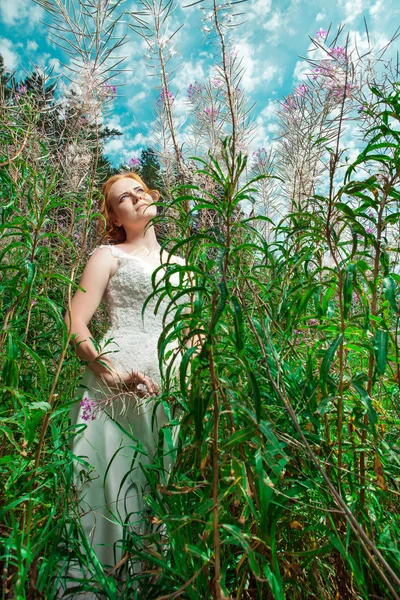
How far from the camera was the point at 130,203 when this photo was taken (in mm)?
1989

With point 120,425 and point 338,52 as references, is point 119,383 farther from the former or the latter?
point 338,52

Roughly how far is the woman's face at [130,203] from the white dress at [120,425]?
201 mm

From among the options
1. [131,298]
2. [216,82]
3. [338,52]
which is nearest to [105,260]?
[131,298]

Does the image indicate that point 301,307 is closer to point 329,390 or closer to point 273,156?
point 329,390

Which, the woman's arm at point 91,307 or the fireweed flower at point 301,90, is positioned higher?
the fireweed flower at point 301,90

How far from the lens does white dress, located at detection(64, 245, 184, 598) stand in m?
1.42

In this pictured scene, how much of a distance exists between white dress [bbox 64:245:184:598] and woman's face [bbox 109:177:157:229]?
0.66 feet

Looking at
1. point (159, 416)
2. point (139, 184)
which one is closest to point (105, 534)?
point (159, 416)

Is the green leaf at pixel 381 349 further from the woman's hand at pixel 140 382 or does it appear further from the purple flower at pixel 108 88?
the purple flower at pixel 108 88

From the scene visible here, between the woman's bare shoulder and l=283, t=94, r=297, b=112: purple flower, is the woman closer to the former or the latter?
the woman's bare shoulder

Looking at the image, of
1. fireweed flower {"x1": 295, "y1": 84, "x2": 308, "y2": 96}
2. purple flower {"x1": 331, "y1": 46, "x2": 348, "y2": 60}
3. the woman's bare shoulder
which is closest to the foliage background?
purple flower {"x1": 331, "y1": 46, "x2": 348, "y2": 60}

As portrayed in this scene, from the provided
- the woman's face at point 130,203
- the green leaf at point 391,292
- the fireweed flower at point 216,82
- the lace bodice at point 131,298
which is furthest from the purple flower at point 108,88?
the green leaf at point 391,292

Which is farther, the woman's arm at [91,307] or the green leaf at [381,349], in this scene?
the woman's arm at [91,307]

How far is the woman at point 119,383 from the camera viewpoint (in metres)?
1.42
